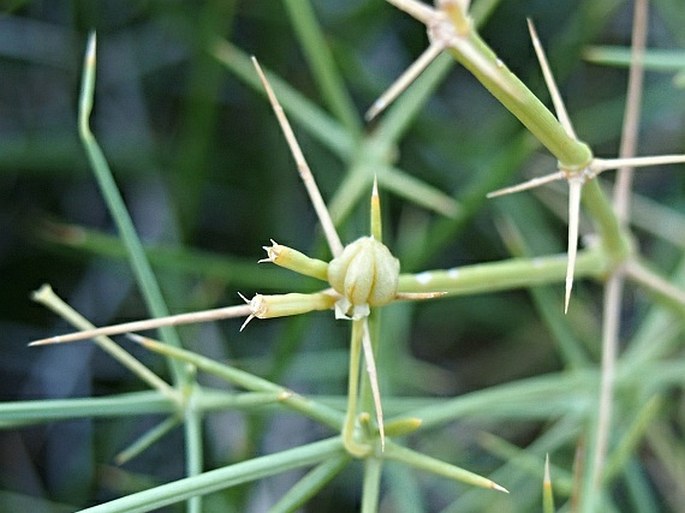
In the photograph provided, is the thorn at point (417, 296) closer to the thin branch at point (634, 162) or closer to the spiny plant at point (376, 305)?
the spiny plant at point (376, 305)

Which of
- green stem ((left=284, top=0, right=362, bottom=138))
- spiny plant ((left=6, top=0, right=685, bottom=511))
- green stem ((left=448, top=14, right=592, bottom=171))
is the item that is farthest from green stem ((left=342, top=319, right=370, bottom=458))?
green stem ((left=284, top=0, right=362, bottom=138))

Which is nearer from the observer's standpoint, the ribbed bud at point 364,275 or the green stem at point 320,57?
the ribbed bud at point 364,275

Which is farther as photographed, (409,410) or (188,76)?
(188,76)

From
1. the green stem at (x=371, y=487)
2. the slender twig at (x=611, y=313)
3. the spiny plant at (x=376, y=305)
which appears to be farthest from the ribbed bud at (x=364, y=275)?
the slender twig at (x=611, y=313)

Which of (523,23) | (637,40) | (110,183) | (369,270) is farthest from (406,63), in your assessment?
(369,270)

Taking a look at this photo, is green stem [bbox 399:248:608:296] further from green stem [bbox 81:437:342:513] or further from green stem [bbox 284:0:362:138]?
green stem [bbox 284:0:362:138]

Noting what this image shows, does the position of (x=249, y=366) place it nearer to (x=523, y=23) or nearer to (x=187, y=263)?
(x=187, y=263)

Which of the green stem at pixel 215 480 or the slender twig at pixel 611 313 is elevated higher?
the slender twig at pixel 611 313

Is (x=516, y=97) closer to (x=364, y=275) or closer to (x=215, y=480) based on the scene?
(x=364, y=275)
